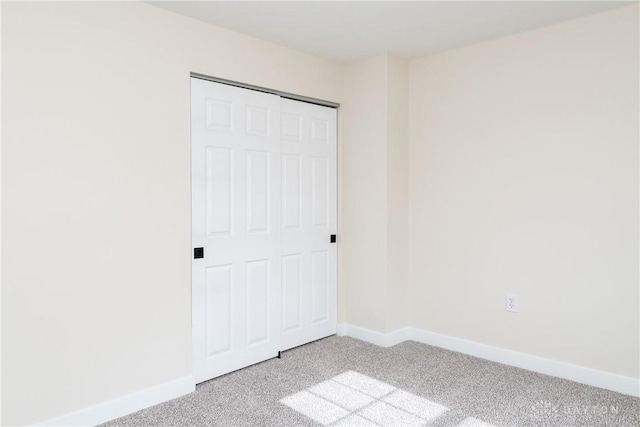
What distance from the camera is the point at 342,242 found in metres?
3.84

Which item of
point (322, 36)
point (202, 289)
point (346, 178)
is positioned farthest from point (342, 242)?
point (322, 36)

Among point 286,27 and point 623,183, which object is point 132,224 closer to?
point 286,27

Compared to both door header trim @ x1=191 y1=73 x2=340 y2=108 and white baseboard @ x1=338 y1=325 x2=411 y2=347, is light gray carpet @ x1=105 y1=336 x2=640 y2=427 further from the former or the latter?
door header trim @ x1=191 y1=73 x2=340 y2=108

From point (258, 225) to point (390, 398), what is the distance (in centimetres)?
145

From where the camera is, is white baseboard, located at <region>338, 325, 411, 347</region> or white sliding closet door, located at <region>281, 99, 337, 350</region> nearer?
white sliding closet door, located at <region>281, 99, 337, 350</region>

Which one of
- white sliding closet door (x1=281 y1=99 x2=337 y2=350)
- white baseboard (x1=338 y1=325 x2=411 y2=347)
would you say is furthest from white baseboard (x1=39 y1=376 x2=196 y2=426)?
white baseboard (x1=338 y1=325 x2=411 y2=347)

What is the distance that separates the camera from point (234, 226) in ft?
9.93

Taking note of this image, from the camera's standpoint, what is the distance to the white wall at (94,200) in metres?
2.09

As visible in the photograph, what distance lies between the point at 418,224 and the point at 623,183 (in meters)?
1.46

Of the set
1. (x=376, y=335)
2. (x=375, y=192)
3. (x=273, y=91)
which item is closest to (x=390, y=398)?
(x=376, y=335)

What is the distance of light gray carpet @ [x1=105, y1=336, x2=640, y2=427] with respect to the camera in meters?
2.35

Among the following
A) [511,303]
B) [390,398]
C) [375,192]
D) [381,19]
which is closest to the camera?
[390,398]

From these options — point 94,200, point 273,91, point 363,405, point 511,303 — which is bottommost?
point 363,405

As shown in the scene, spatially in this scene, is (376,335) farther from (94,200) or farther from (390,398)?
(94,200)
